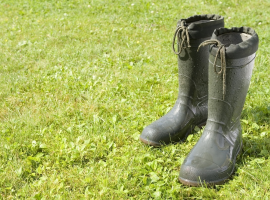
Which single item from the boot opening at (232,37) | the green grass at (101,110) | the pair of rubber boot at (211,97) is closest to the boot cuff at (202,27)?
the pair of rubber boot at (211,97)

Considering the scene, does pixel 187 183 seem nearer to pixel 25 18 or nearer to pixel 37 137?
pixel 37 137

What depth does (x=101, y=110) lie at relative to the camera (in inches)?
127

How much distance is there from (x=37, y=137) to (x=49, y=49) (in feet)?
8.74

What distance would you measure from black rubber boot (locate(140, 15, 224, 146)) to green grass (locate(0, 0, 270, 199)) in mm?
116

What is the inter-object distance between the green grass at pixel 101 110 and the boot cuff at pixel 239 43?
0.83 meters

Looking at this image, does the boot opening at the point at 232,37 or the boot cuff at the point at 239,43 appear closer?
the boot cuff at the point at 239,43

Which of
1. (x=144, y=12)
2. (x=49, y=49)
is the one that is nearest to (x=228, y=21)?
(x=144, y=12)

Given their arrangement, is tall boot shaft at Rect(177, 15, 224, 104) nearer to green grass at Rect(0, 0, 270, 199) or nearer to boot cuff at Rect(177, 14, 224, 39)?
boot cuff at Rect(177, 14, 224, 39)

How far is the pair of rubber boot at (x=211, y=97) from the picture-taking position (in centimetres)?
207

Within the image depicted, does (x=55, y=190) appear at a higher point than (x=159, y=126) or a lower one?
lower

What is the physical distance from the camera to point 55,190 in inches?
85.6

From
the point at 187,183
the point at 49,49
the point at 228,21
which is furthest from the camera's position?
the point at 228,21

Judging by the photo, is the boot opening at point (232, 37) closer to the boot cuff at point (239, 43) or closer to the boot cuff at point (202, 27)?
the boot cuff at point (239, 43)

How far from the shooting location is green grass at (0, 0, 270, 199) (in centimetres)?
218
